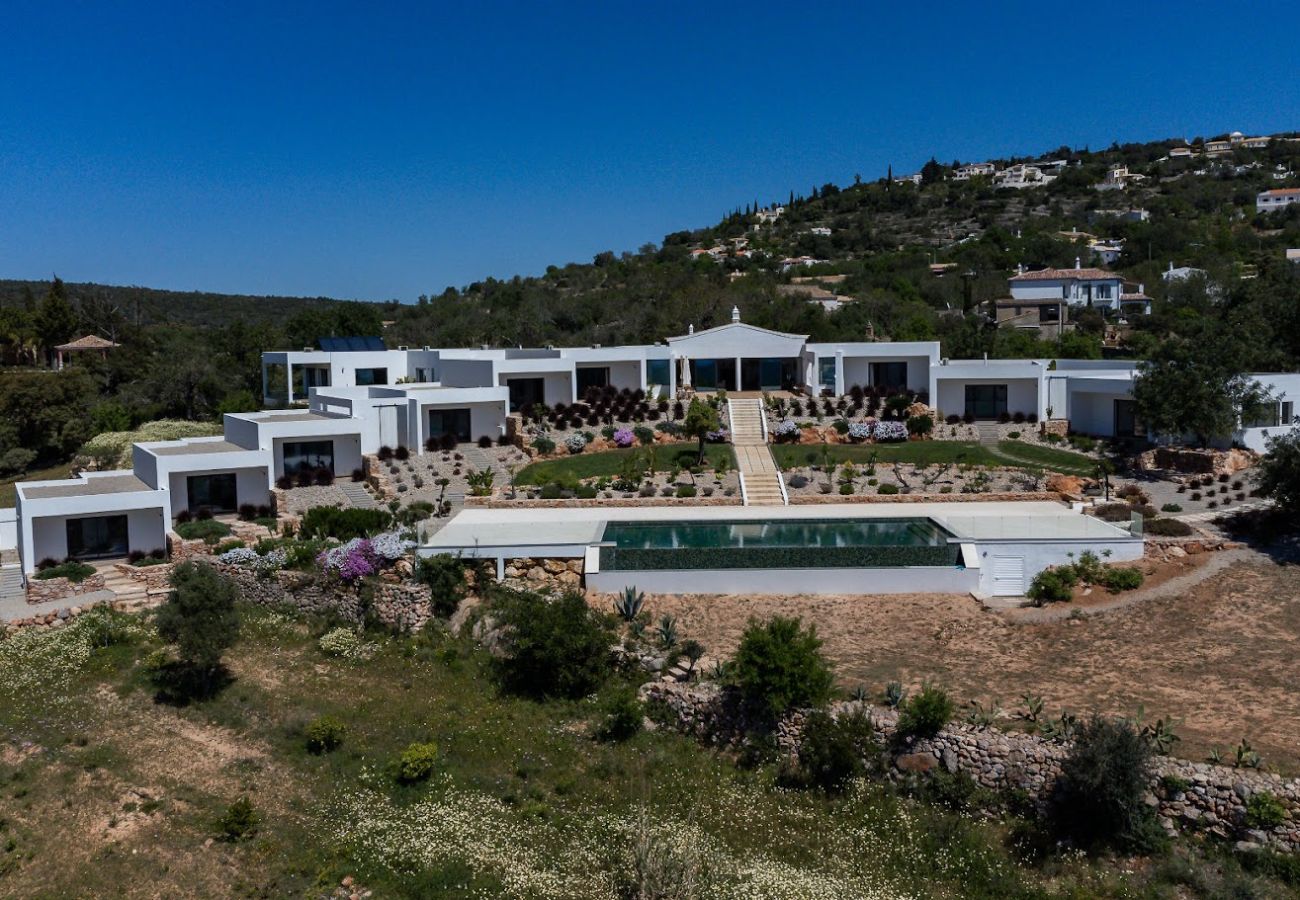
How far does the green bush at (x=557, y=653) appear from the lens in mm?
19188

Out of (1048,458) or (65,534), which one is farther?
(1048,458)

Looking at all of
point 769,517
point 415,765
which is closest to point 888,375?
point 769,517

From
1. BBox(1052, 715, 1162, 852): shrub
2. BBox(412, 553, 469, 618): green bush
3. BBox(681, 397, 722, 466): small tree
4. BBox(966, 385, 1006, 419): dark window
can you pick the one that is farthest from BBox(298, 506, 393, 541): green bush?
BBox(966, 385, 1006, 419): dark window

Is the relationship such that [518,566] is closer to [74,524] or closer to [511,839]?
[511,839]

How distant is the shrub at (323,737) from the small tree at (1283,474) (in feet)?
74.6

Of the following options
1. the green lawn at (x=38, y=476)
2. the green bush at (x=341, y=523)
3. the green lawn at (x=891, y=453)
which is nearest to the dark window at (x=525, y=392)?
the green lawn at (x=891, y=453)

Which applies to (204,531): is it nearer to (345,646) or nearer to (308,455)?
(308,455)

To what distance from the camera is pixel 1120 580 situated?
22844 millimetres

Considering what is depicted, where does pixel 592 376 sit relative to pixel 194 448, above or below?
above

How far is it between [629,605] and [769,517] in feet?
24.4

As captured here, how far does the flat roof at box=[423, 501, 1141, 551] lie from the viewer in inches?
960

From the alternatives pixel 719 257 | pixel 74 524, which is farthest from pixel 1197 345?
pixel 719 257

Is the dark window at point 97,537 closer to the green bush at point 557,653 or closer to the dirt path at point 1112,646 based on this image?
the green bush at point 557,653

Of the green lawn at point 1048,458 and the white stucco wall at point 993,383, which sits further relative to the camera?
the white stucco wall at point 993,383
